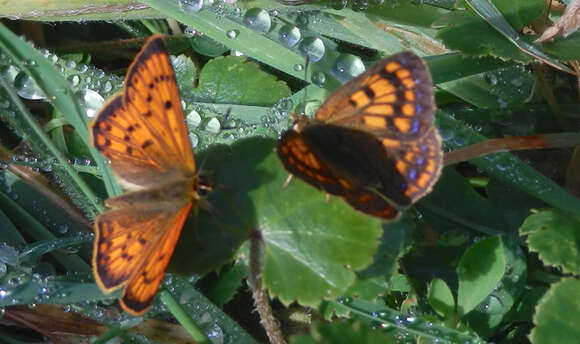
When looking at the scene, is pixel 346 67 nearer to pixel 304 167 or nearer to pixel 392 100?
pixel 392 100

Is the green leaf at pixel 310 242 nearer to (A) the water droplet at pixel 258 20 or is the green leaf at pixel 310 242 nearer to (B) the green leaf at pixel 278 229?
(B) the green leaf at pixel 278 229

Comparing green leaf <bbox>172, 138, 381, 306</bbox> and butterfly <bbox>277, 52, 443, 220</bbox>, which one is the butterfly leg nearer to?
green leaf <bbox>172, 138, 381, 306</bbox>

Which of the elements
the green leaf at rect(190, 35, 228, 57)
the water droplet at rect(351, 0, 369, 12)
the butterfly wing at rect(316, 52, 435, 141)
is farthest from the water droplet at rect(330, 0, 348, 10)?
the butterfly wing at rect(316, 52, 435, 141)

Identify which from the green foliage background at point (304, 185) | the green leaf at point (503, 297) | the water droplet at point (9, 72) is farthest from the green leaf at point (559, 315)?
the water droplet at point (9, 72)

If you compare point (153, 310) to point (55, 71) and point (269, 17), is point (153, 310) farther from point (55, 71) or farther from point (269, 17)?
point (269, 17)

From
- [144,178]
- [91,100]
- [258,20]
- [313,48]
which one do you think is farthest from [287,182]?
[91,100]
